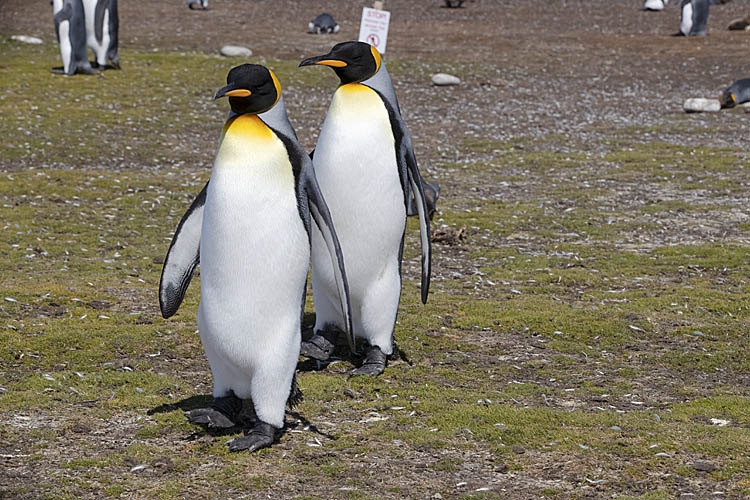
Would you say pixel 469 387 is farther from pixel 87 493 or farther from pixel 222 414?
pixel 87 493

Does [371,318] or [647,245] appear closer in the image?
[371,318]

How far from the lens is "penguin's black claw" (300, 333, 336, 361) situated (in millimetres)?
4902

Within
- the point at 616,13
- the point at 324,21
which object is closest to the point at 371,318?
the point at 324,21

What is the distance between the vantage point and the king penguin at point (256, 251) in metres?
3.71

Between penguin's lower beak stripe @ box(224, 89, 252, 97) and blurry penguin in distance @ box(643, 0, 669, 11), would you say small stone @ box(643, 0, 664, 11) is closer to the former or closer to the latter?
blurry penguin in distance @ box(643, 0, 669, 11)

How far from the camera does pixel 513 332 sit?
571 centimetres

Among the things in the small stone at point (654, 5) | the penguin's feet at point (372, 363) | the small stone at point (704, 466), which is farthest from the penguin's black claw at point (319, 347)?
the small stone at point (654, 5)

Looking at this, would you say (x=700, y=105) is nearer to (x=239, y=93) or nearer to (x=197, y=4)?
(x=239, y=93)

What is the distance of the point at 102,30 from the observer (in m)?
16.4

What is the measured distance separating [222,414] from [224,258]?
69 cm

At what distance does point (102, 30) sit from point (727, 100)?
439 inches

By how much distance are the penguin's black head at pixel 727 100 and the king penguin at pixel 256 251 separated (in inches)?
511

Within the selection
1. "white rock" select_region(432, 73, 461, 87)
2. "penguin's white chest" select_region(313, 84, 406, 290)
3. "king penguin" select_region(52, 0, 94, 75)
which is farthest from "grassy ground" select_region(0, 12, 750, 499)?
"white rock" select_region(432, 73, 461, 87)

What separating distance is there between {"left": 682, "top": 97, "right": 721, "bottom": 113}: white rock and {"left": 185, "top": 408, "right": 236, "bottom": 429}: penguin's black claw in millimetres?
12938
